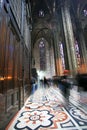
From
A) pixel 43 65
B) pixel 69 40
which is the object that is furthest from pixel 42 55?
pixel 69 40

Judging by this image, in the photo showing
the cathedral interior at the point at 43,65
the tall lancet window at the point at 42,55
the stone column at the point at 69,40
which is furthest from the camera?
the tall lancet window at the point at 42,55

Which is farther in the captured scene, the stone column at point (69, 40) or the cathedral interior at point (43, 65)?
the stone column at point (69, 40)

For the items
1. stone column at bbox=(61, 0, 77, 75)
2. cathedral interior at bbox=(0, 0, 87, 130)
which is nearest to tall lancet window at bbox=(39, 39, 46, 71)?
cathedral interior at bbox=(0, 0, 87, 130)

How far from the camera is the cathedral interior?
5.51ft

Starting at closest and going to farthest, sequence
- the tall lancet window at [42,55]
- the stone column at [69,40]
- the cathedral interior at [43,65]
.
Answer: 1. the cathedral interior at [43,65]
2. the stone column at [69,40]
3. the tall lancet window at [42,55]

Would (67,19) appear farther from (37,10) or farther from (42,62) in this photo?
(42,62)

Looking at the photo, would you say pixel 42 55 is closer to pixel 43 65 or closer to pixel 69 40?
pixel 43 65

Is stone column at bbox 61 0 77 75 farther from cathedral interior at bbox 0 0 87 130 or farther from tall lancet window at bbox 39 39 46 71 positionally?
tall lancet window at bbox 39 39 46 71

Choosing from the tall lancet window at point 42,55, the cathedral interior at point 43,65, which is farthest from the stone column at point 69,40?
the tall lancet window at point 42,55

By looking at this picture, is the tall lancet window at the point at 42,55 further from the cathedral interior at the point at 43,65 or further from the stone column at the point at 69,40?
the stone column at the point at 69,40

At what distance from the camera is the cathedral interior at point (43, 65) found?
1679 mm

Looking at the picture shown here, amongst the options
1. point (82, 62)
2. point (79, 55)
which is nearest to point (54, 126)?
point (82, 62)

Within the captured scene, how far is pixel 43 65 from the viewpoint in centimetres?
1948

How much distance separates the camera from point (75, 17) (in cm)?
1313
